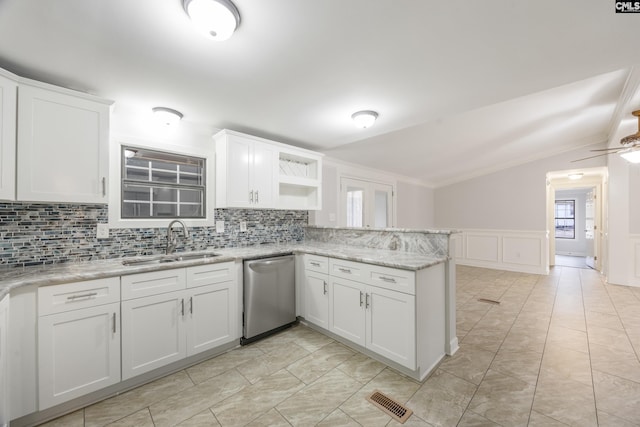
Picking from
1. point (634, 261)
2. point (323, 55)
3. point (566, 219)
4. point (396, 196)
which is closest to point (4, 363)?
point (323, 55)

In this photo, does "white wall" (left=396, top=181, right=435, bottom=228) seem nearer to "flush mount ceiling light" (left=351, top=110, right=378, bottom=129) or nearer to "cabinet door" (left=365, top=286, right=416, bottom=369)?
"flush mount ceiling light" (left=351, top=110, right=378, bottom=129)

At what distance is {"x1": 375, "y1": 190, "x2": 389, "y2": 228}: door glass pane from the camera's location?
5.49m

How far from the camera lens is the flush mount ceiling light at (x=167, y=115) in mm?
2386

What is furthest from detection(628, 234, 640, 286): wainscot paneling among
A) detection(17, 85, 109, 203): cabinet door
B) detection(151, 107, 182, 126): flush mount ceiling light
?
detection(17, 85, 109, 203): cabinet door

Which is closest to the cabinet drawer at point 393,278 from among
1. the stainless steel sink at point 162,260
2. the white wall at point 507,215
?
the stainless steel sink at point 162,260

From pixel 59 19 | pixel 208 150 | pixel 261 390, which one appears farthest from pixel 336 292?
pixel 59 19

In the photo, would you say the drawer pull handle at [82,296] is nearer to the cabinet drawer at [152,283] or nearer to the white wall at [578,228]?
the cabinet drawer at [152,283]

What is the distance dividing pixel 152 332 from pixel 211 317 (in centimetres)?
45

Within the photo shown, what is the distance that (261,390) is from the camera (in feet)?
6.15

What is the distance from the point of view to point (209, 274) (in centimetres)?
227

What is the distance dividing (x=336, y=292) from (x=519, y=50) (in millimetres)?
2357

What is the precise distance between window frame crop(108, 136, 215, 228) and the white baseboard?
4644 mm

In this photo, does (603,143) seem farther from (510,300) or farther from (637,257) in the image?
(510,300)

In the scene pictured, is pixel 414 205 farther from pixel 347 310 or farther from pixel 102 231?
pixel 102 231
